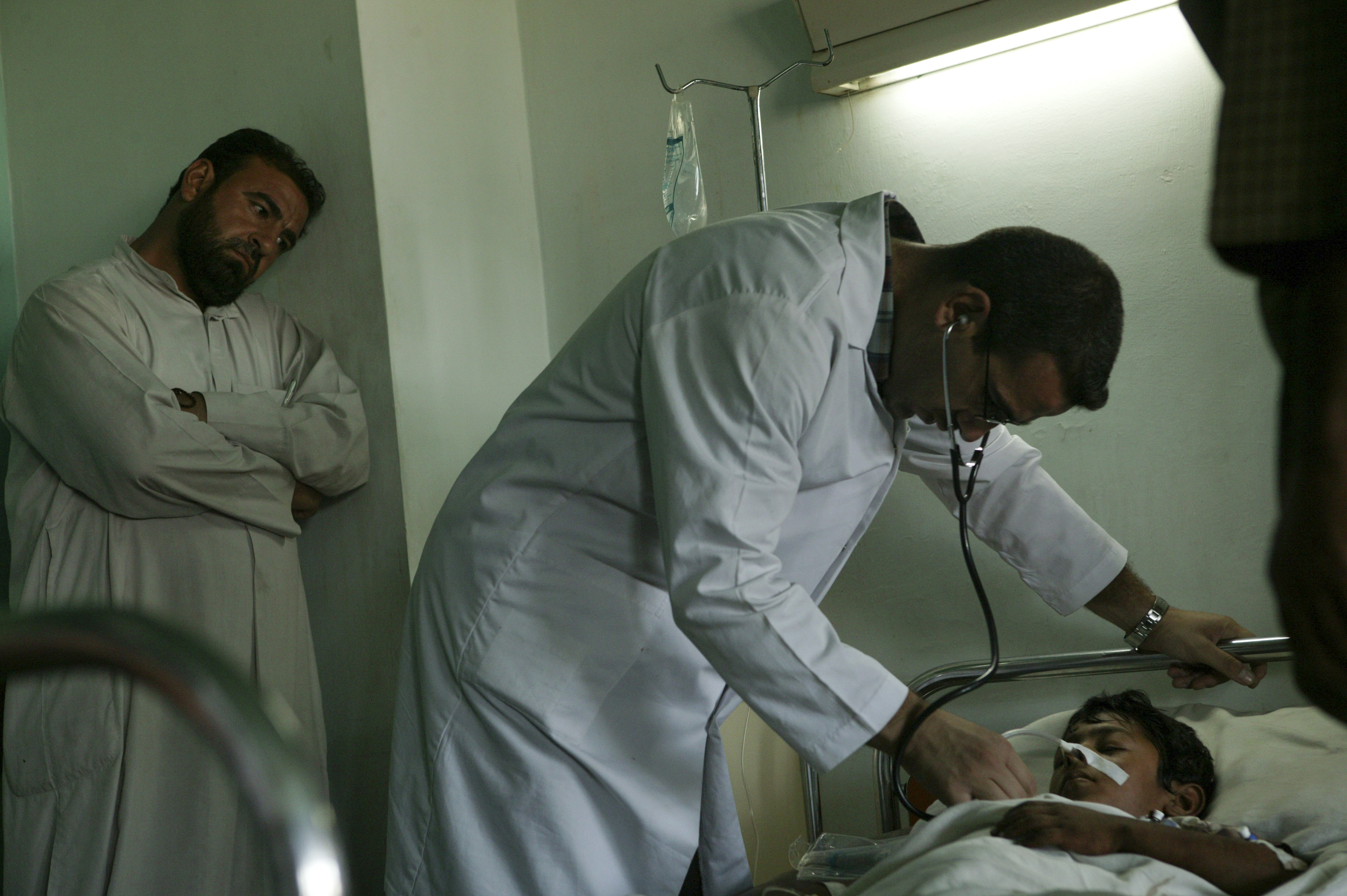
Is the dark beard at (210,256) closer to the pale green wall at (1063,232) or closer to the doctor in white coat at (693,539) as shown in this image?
the pale green wall at (1063,232)

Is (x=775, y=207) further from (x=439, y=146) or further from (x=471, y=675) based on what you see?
(x=471, y=675)

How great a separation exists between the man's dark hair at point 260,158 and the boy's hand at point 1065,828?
2.10 metres

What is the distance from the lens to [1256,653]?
1930 millimetres

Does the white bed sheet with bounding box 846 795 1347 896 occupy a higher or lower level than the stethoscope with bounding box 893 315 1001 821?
lower

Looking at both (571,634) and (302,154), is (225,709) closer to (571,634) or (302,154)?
(571,634)

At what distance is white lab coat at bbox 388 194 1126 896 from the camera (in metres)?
1.39

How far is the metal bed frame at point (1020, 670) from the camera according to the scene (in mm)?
1979

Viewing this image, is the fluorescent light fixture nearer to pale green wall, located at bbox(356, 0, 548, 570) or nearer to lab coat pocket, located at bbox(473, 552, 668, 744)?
pale green wall, located at bbox(356, 0, 548, 570)

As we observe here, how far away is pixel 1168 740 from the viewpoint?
6.35 ft

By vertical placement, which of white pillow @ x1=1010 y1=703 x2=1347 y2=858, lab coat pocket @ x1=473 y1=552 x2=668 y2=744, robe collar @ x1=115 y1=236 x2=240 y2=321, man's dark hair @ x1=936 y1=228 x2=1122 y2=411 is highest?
robe collar @ x1=115 y1=236 x2=240 y2=321

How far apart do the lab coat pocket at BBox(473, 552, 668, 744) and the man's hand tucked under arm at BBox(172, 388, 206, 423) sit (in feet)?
3.67

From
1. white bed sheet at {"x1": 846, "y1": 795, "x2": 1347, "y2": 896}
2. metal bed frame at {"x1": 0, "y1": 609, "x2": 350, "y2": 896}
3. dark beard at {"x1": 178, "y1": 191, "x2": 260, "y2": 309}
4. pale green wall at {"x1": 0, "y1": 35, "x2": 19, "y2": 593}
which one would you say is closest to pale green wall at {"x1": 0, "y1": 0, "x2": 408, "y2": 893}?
pale green wall at {"x1": 0, "y1": 35, "x2": 19, "y2": 593}

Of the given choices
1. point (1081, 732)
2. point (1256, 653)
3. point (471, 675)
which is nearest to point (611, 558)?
point (471, 675)

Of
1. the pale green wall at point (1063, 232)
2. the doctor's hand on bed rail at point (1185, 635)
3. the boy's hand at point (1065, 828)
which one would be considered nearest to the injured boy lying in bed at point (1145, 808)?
the boy's hand at point (1065, 828)
